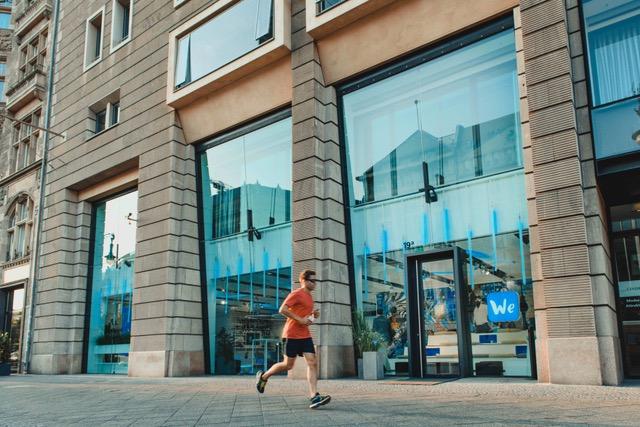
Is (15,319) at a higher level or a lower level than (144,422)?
higher

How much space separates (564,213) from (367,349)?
15.0 ft

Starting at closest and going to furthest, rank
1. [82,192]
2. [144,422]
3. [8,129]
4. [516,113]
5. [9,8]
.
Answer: [144,422]
[516,113]
[82,192]
[8,129]
[9,8]

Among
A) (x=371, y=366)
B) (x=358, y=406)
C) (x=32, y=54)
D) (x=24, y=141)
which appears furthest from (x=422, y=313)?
(x=32, y=54)

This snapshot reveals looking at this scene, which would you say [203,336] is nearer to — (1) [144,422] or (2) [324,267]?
(2) [324,267]

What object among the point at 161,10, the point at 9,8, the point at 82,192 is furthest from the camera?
the point at 9,8

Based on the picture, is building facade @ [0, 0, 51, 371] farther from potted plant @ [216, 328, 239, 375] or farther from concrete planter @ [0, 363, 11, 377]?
potted plant @ [216, 328, 239, 375]

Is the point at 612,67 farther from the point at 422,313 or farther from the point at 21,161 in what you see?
the point at 21,161

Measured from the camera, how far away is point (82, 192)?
20641 mm

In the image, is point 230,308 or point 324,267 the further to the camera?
point 230,308

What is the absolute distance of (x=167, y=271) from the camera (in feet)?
50.8

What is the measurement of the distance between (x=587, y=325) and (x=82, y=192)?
17.8m

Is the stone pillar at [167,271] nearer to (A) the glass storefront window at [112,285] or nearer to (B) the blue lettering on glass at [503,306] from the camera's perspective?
(A) the glass storefront window at [112,285]

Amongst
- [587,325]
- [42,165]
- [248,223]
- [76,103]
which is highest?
[76,103]

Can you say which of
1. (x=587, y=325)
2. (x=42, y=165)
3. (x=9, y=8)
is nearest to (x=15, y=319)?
(x=42, y=165)
